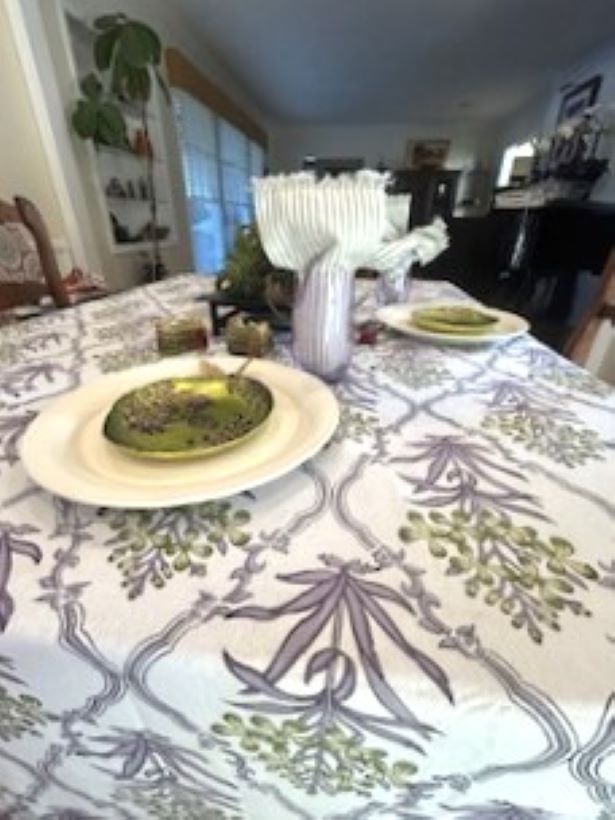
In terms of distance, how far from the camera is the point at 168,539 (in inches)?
13.0

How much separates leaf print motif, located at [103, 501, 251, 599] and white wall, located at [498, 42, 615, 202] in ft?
12.2

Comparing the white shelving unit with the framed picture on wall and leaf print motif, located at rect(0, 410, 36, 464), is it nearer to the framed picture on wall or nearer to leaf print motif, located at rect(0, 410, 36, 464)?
leaf print motif, located at rect(0, 410, 36, 464)

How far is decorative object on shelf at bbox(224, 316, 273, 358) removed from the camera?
2.26 feet

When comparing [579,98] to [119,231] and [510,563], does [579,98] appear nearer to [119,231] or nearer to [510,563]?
[119,231]

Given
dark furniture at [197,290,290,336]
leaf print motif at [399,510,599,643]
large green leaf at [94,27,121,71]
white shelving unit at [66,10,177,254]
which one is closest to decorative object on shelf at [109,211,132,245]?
white shelving unit at [66,10,177,254]

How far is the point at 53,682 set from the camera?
10.9 inches

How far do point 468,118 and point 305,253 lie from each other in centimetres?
720

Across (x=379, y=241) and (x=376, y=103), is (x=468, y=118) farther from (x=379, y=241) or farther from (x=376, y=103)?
(x=379, y=241)

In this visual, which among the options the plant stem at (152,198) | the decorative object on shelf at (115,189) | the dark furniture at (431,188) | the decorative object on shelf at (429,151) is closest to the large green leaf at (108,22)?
the plant stem at (152,198)

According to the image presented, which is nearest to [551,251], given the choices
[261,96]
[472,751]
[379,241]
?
[379,241]

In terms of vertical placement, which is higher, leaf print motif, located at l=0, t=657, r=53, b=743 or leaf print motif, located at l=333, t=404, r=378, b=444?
leaf print motif, located at l=333, t=404, r=378, b=444

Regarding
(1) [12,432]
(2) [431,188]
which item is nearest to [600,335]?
(1) [12,432]

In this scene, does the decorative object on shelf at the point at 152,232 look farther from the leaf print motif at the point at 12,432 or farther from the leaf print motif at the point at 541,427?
the leaf print motif at the point at 541,427

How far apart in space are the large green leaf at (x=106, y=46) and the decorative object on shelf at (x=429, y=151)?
5401 mm
